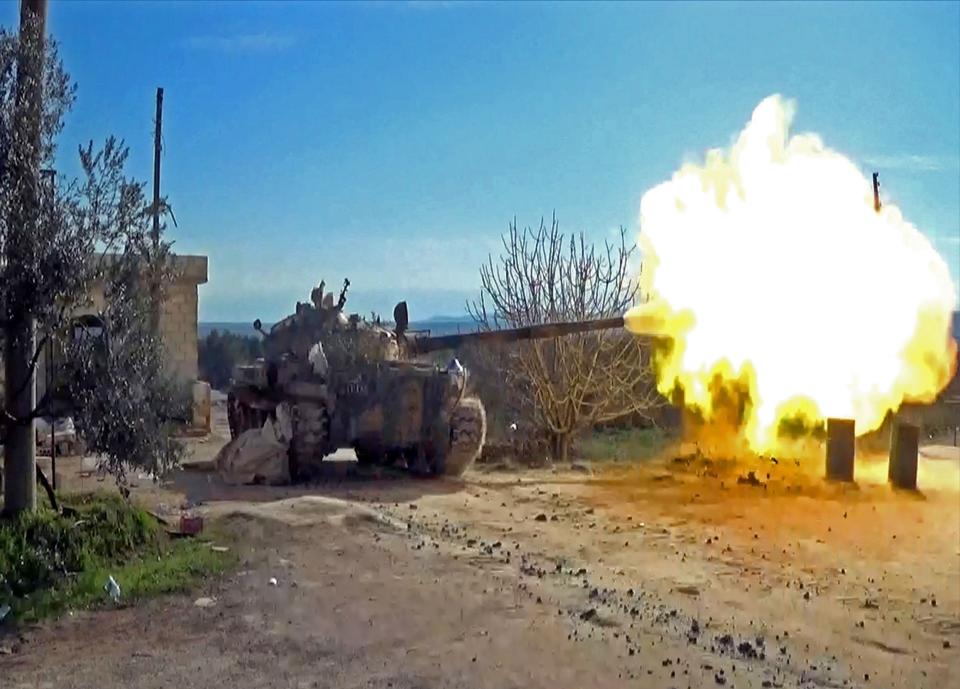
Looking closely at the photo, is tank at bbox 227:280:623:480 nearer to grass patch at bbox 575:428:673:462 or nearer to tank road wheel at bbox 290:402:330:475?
tank road wheel at bbox 290:402:330:475

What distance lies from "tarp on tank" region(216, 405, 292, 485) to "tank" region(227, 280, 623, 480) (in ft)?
0.56

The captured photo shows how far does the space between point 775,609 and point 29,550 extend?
5.51m

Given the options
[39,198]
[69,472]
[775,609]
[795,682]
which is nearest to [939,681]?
[795,682]

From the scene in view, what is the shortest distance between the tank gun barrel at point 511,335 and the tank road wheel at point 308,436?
109 inches

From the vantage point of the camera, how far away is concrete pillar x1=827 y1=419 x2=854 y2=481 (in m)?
15.2

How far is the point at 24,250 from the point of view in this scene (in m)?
8.35

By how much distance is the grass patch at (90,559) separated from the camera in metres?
8.12

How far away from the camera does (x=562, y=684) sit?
20.4 feet

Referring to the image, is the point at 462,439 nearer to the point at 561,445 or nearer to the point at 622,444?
the point at 561,445

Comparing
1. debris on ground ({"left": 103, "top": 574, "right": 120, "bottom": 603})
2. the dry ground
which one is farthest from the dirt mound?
debris on ground ({"left": 103, "top": 574, "right": 120, "bottom": 603})

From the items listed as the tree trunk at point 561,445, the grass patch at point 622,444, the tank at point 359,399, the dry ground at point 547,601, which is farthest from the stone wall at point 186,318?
the dry ground at point 547,601

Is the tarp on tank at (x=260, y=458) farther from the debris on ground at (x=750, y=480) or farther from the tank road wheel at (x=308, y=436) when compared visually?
the debris on ground at (x=750, y=480)

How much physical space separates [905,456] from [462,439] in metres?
5.77

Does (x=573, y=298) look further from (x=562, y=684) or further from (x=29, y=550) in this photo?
(x=562, y=684)
